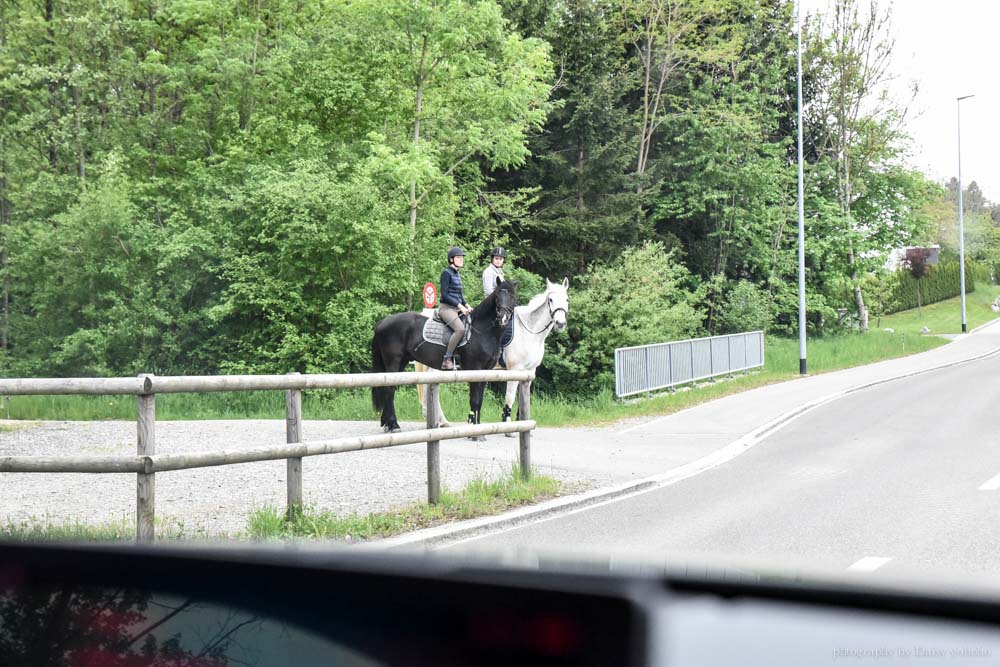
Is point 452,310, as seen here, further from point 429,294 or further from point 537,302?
point 429,294

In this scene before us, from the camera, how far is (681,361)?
25.4 meters

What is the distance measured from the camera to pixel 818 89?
47.2 metres

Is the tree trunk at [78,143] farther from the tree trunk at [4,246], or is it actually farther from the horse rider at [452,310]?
the horse rider at [452,310]

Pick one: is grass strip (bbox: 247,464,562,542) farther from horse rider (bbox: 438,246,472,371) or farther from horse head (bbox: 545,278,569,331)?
horse head (bbox: 545,278,569,331)

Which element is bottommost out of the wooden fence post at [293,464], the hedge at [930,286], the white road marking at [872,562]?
the white road marking at [872,562]

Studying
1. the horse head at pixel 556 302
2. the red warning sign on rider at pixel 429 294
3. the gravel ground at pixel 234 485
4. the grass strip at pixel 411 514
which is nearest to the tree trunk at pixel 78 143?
the red warning sign on rider at pixel 429 294

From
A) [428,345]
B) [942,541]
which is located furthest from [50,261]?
[942,541]

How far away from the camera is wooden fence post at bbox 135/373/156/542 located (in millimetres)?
6320

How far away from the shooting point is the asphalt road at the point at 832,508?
24.0ft

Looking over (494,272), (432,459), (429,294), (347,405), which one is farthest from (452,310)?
(429,294)

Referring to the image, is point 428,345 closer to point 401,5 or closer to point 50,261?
point 401,5

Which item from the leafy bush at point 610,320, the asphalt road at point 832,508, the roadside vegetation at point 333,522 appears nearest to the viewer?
the roadside vegetation at point 333,522

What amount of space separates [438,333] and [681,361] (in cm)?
1153

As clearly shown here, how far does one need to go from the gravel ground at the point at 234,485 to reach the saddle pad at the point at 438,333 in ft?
5.07
